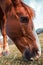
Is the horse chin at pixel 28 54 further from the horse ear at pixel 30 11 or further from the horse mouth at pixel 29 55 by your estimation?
the horse ear at pixel 30 11

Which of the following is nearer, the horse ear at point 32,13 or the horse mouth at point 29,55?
the horse mouth at point 29,55

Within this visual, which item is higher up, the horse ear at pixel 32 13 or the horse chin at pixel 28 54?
the horse ear at pixel 32 13

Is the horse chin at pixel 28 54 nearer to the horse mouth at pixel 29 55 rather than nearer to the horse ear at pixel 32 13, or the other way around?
the horse mouth at pixel 29 55

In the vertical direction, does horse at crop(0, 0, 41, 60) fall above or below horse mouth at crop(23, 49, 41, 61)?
above

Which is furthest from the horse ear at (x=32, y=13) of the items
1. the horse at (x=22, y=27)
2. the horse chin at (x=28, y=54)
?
the horse chin at (x=28, y=54)

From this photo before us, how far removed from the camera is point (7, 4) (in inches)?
106

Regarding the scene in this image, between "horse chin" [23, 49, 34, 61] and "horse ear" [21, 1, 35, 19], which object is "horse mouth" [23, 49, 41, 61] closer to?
"horse chin" [23, 49, 34, 61]

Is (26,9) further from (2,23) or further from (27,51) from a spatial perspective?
(2,23)

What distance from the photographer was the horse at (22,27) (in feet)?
8.29

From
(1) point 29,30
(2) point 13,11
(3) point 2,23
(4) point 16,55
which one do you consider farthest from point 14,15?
(4) point 16,55

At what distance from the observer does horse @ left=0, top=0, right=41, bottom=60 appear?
2.53 m

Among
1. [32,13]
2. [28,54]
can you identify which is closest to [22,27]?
[32,13]

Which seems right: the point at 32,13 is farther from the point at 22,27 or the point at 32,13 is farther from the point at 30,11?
the point at 22,27

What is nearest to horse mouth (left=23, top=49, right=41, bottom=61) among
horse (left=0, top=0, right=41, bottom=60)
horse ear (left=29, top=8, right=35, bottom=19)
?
horse (left=0, top=0, right=41, bottom=60)
